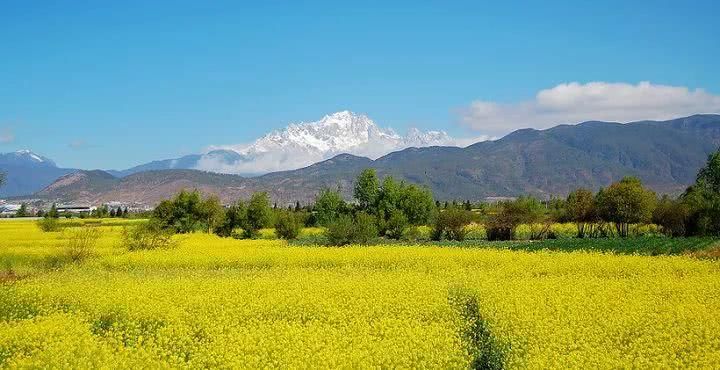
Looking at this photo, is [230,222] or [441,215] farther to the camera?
[230,222]

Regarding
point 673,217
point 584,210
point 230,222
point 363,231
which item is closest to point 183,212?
point 230,222

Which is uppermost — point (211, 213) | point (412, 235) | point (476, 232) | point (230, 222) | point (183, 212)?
point (183, 212)

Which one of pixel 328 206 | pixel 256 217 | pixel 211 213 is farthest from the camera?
pixel 328 206

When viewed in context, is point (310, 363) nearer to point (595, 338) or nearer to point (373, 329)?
point (373, 329)

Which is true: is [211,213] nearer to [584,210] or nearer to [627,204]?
[584,210]

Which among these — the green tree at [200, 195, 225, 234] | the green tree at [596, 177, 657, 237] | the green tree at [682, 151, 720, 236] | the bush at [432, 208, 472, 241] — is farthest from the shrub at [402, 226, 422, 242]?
the green tree at [682, 151, 720, 236]

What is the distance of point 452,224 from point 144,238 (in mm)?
30151

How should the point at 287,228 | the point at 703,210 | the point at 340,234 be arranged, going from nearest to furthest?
the point at 340,234 < the point at 703,210 < the point at 287,228

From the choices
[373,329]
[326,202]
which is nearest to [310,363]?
[373,329]

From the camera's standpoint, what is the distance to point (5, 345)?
48.4 ft

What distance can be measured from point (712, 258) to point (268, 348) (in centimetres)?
2491

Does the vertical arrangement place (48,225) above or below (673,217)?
above

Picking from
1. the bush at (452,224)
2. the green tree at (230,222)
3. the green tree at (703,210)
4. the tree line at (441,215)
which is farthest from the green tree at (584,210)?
the green tree at (230,222)

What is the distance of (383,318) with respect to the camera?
54.0ft
